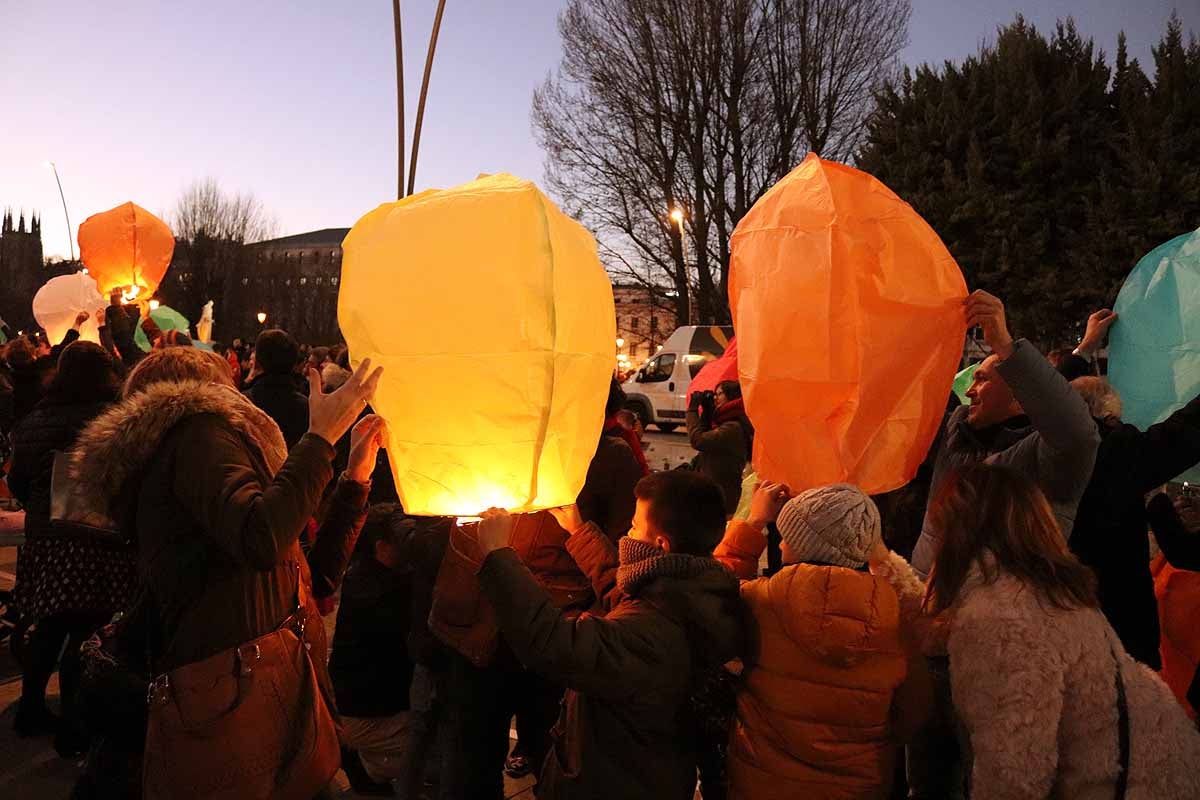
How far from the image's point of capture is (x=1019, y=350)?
254cm

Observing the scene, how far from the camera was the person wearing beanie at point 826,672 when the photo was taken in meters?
2.20

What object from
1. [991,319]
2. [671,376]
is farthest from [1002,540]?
[671,376]

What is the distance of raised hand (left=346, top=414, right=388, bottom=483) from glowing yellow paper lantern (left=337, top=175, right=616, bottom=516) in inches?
8.0

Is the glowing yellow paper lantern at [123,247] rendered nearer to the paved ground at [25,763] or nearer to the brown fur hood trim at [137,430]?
the paved ground at [25,763]

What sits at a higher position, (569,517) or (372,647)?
(569,517)

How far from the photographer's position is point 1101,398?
3.48m

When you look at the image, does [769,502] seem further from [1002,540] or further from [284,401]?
[284,401]

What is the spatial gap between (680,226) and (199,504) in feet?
69.1

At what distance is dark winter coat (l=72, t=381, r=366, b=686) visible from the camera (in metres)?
2.01

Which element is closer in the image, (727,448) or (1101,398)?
(1101,398)

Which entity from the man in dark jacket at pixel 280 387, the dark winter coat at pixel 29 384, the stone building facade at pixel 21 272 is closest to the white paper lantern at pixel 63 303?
the dark winter coat at pixel 29 384

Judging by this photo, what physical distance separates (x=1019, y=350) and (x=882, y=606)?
2.90 feet

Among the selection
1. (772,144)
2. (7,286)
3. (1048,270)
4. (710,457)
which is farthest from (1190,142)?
(7,286)

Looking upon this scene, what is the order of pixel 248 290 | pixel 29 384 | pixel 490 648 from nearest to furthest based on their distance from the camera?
pixel 490 648, pixel 29 384, pixel 248 290
